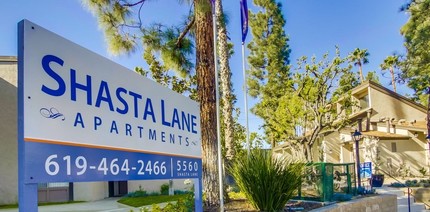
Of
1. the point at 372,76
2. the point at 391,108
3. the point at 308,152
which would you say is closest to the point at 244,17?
the point at 308,152

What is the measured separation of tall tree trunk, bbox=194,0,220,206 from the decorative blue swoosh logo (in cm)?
421

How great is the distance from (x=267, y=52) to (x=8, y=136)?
20.5 m

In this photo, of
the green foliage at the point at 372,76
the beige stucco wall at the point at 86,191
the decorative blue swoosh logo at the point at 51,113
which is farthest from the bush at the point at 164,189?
the green foliage at the point at 372,76

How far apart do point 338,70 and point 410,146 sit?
11144 mm

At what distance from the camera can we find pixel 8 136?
13.9 m

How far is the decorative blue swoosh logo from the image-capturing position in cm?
229

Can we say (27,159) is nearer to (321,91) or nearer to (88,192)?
(88,192)

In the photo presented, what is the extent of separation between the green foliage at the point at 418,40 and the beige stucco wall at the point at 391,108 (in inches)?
106

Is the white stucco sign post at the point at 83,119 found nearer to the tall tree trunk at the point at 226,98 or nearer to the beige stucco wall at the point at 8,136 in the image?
the tall tree trunk at the point at 226,98

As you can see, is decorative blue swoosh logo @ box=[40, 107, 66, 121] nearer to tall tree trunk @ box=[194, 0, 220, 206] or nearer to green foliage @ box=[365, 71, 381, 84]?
tall tree trunk @ box=[194, 0, 220, 206]

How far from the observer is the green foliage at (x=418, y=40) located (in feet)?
53.5

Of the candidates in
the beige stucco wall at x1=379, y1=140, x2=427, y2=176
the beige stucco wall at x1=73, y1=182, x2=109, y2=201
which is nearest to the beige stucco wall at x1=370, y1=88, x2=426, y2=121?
the beige stucco wall at x1=379, y1=140, x2=427, y2=176

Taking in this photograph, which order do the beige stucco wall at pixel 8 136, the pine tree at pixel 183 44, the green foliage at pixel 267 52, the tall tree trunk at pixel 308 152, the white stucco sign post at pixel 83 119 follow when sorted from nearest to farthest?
1. the white stucco sign post at pixel 83 119
2. the pine tree at pixel 183 44
3. the beige stucco wall at pixel 8 136
4. the tall tree trunk at pixel 308 152
5. the green foliage at pixel 267 52

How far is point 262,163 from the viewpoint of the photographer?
21.5ft
